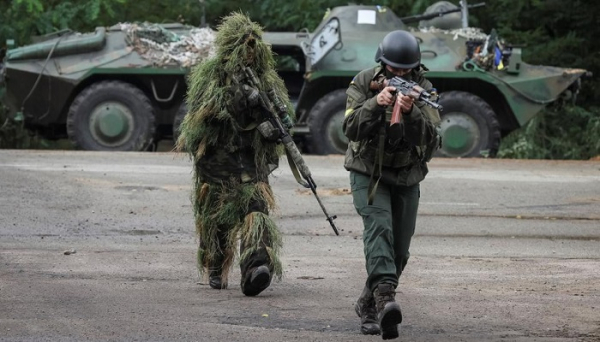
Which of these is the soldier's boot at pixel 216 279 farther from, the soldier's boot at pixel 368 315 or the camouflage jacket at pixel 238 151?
the soldier's boot at pixel 368 315

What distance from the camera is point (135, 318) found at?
800 cm

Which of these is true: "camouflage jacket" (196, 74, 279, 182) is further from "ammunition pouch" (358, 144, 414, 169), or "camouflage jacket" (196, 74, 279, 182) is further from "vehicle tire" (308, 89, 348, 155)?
"vehicle tire" (308, 89, 348, 155)

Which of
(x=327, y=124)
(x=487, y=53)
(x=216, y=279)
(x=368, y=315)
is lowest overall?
(x=327, y=124)

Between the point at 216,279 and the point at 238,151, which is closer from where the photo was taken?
the point at 238,151

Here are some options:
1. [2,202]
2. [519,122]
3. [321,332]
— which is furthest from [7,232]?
[519,122]

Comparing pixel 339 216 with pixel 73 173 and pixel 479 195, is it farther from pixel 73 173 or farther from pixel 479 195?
pixel 73 173

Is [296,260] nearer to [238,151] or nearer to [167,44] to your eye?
[238,151]

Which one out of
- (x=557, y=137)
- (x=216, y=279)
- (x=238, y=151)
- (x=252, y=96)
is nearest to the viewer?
(x=252, y=96)

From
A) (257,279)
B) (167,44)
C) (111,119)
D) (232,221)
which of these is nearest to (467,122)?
(167,44)

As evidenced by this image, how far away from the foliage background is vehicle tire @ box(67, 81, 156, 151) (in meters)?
4.00

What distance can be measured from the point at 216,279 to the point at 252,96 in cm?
126

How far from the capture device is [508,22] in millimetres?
27781

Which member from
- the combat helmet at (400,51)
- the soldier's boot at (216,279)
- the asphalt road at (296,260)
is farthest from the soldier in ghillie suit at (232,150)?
the combat helmet at (400,51)

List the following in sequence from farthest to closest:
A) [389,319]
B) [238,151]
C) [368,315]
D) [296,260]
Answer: [296,260]
[238,151]
[368,315]
[389,319]
